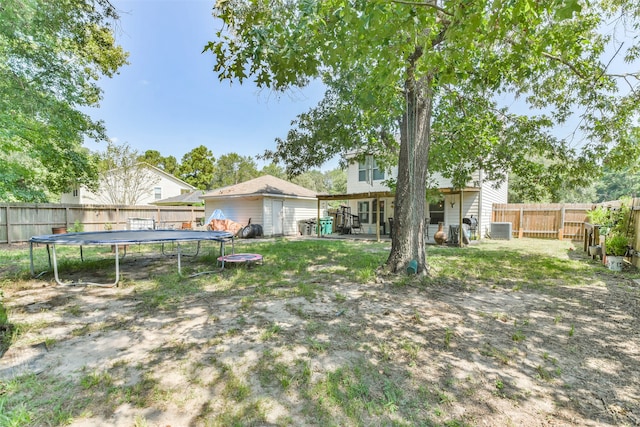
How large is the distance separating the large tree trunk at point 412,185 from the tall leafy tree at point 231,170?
35343mm

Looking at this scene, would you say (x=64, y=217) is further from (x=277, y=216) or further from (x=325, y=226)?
(x=325, y=226)

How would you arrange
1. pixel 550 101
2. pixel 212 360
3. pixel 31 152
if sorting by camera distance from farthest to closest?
pixel 31 152, pixel 550 101, pixel 212 360

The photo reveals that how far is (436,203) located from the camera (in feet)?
39.8

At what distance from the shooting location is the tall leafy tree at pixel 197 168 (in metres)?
37.0

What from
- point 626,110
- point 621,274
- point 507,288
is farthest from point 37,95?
point 621,274

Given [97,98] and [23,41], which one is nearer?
[23,41]

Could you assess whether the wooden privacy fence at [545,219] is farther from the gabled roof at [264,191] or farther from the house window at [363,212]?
the gabled roof at [264,191]

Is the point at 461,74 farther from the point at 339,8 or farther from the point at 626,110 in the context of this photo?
the point at 626,110

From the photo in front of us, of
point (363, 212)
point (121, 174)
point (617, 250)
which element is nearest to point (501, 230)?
point (363, 212)

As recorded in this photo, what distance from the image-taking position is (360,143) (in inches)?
344

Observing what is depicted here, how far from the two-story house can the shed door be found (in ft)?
9.08

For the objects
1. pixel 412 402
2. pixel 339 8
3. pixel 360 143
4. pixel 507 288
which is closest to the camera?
pixel 412 402

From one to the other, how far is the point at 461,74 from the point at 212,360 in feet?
15.6

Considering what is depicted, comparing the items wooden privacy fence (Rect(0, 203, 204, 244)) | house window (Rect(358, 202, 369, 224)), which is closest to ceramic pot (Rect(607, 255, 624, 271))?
house window (Rect(358, 202, 369, 224))
